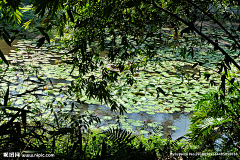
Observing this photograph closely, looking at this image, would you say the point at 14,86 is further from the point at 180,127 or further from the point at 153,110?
the point at 180,127

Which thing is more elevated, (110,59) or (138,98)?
(110,59)

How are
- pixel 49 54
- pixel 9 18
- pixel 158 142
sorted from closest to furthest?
pixel 9 18 < pixel 158 142 < pixel 49 54

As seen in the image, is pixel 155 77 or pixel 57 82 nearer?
pixel 57 82

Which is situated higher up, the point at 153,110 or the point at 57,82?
the point at 57,82

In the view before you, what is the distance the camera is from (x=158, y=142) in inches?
95.6

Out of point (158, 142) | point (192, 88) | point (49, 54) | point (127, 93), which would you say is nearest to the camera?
point (158, 142)

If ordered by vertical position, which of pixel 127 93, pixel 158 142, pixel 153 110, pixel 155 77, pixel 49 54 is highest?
pixel 49 54

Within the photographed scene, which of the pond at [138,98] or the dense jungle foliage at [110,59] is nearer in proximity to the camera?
the dense jungle foliage at [110,59]

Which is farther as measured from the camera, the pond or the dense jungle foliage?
the pond

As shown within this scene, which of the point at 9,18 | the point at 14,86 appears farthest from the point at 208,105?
the point at 14,86

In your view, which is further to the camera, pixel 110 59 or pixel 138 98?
pixel 138 98

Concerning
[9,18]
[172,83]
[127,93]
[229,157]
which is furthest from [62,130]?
[172,83]

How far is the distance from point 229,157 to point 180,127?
1.44 m

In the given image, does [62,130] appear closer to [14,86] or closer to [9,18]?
[9,18]
